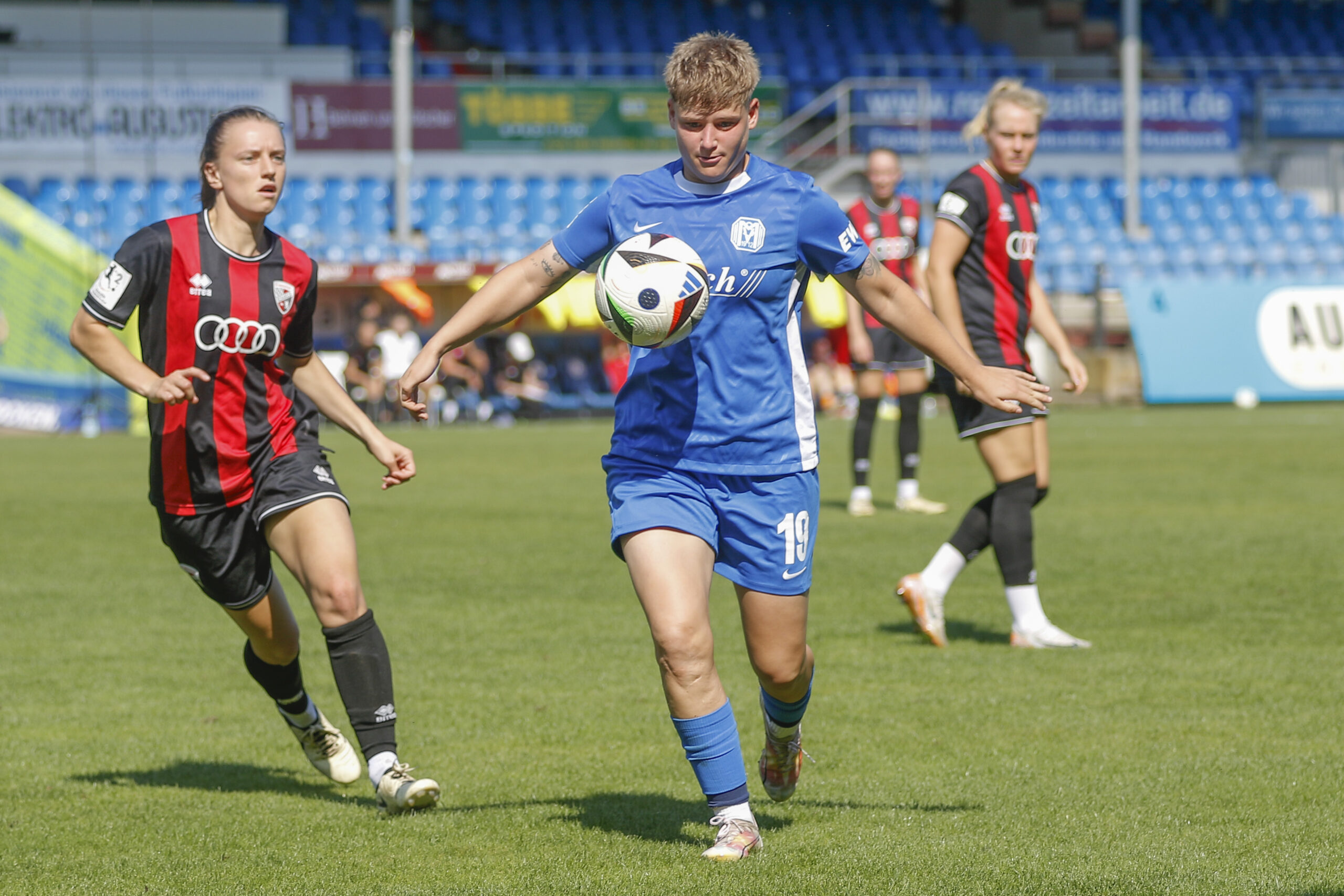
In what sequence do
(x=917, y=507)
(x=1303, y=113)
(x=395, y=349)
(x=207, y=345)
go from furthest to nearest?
(x=1303, y=113)
(x=395, y=349)
(x=917, y=507)
(x=207, y=345)

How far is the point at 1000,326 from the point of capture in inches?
261

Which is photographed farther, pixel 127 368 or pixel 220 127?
pixel 220 127

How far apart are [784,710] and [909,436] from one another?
7.30 metres

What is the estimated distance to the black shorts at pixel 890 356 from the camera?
36.5ft

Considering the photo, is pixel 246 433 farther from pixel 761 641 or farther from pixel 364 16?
pixel 364 16

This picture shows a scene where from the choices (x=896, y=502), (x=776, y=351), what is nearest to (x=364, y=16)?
(x=896, y=502)

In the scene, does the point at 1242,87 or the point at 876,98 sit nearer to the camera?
the point at 876,98

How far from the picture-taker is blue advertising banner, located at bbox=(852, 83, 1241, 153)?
2742 cm

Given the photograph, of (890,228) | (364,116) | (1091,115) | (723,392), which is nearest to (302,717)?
(723,392)

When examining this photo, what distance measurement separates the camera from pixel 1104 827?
4012 mm

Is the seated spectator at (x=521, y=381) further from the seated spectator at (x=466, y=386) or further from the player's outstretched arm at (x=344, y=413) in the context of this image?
the player's outstretched arm at (x=344, y=413)

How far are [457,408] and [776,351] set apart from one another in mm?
19387

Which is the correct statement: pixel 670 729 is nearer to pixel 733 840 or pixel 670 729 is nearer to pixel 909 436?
pixel 733 840

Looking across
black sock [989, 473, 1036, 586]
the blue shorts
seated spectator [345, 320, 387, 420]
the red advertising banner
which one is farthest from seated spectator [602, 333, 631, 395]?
the blue shorts
